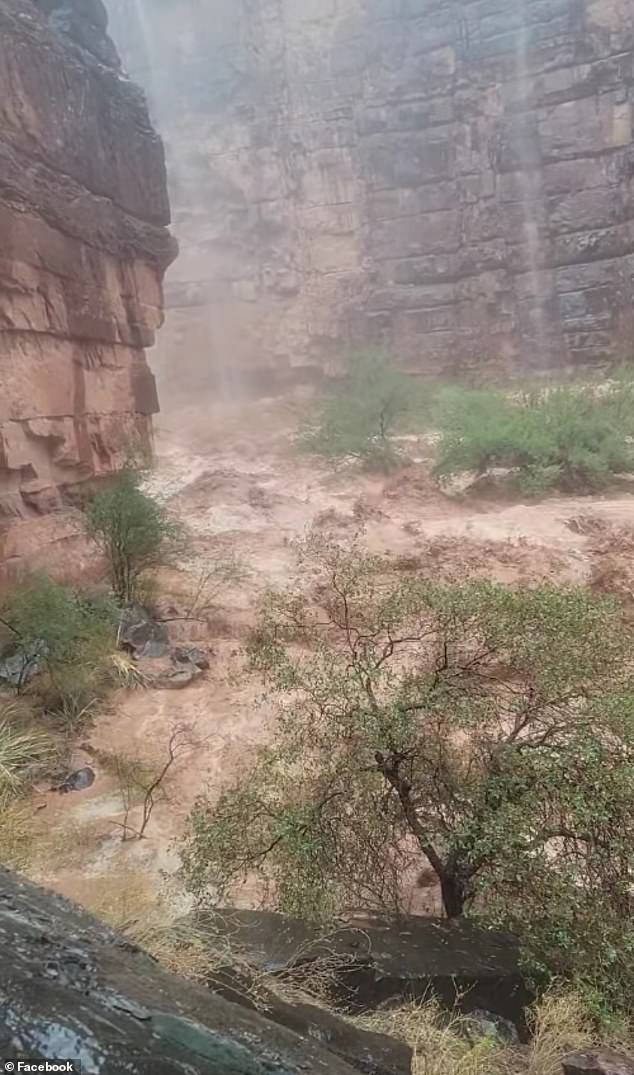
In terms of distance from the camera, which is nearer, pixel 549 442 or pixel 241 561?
pixel 241 561

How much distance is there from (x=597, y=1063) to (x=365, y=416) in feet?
47.6

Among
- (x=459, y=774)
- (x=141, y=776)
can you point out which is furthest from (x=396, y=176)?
(x=459, y=774)

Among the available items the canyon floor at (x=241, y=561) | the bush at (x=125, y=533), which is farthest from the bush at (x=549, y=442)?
the bush at (x=125, y=533)

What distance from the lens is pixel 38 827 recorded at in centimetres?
500

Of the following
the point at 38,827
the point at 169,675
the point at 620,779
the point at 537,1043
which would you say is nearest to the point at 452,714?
the point at 620,779

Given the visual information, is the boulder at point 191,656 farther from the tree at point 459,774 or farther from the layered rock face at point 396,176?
the layered rock face at point 396,176

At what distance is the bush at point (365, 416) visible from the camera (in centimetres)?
1500

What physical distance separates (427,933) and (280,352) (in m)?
20.9

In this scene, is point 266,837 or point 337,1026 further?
point 266,837

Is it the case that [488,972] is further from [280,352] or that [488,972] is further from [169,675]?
[280,352]

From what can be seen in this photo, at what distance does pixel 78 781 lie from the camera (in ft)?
19.6

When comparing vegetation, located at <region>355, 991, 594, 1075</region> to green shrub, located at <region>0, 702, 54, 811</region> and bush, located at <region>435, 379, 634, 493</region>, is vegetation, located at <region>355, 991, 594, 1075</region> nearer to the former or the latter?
green shrub, located at <region>0, 702, 54, 811</region>

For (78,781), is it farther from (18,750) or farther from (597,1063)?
(597,1063)

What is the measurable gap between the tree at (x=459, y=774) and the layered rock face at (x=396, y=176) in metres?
17.8
